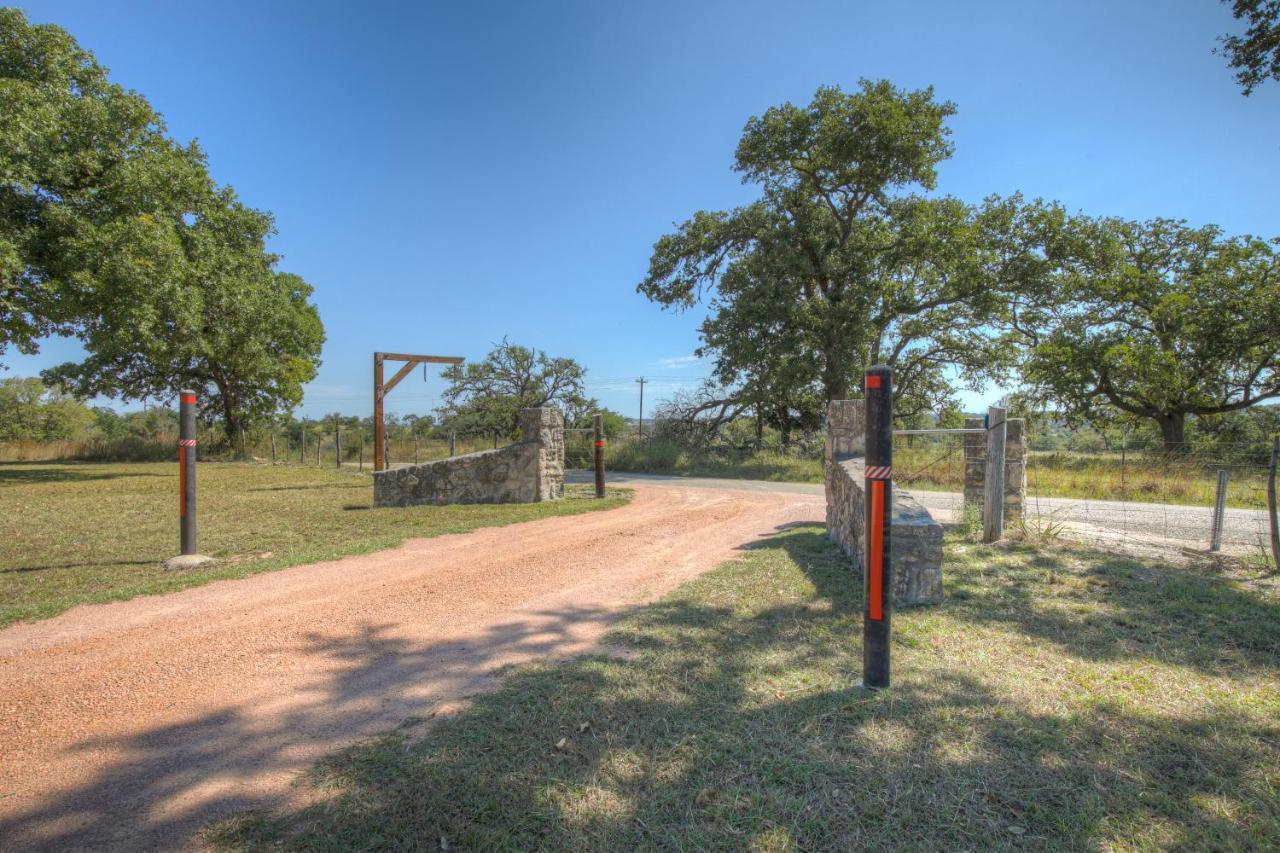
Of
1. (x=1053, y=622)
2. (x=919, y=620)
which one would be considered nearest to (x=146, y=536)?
(x=919, y=620)

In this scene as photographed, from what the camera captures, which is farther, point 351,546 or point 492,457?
point 492,457

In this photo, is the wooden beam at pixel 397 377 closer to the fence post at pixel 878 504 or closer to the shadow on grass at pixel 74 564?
Answer: the shadow on grass at pixel 74 564

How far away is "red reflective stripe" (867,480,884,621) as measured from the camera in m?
2.72

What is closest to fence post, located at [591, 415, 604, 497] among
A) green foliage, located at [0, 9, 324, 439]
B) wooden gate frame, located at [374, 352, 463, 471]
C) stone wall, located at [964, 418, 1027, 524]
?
wooden gate frame, located at [374, 352, 463, 471]

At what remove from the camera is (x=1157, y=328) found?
63.4 ft

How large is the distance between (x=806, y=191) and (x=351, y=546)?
58.8ft

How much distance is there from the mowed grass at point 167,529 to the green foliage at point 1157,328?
17963 millimetres

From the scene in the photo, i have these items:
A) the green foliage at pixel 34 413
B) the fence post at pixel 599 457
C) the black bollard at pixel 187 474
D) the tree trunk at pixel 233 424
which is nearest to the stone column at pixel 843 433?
the fence post at pixel 599 457

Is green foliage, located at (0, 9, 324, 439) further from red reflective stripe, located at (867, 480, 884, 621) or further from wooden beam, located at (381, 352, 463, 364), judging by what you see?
red reflective stripe, located at (867, 480, 884, 621)

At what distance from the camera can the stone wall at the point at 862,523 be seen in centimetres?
425

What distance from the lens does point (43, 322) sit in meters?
13.8

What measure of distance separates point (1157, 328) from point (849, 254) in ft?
36.5

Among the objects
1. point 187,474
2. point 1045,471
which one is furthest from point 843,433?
point 1045,471

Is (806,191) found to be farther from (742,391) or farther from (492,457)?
(492,457)
